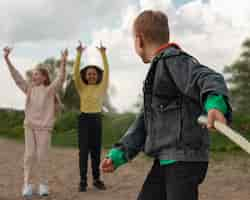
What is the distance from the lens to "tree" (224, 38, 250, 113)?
24.5 metres

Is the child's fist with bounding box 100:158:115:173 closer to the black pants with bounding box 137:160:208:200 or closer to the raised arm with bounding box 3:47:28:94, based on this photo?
the black pants with bounding box 137:160:208:200

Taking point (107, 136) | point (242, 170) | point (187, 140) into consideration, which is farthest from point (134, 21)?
point (107, 136)

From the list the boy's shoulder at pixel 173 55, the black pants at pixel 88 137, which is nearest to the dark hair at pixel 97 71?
the black pants at pixel 88 137

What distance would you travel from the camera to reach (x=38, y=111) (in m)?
6.95

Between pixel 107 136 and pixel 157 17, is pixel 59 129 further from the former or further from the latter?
pixel 157 17

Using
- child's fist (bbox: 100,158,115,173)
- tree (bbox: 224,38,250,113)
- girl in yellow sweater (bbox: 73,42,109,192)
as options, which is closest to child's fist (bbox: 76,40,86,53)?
girl in yellow sweater (bbox: 73,42,109,192)

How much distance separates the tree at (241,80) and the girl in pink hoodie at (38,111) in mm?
17880

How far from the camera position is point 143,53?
3107mm

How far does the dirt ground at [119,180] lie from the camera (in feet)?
23.9

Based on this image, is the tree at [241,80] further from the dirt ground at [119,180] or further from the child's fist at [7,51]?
the child's fist at [7,51]

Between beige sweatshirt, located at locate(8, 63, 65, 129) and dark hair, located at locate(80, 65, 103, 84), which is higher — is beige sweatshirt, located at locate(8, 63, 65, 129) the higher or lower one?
the lower one

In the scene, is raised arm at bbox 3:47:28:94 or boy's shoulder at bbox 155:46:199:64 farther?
raised arm at bbox 3:47:28:94

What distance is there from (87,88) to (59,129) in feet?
34.2

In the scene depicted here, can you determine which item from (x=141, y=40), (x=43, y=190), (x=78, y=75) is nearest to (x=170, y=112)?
(x=141, y=40)
